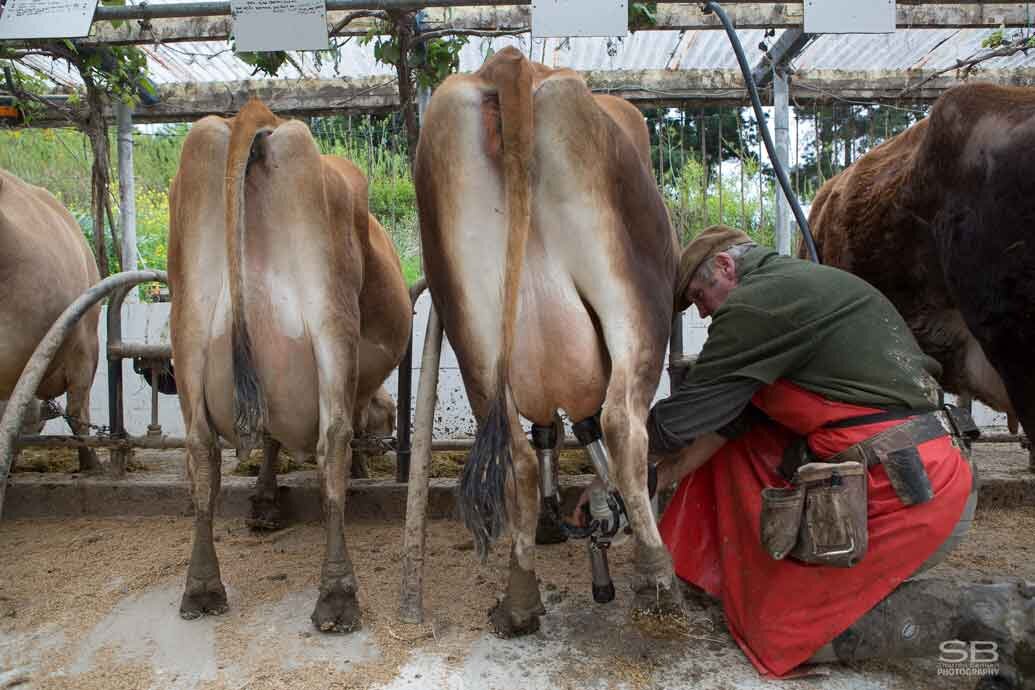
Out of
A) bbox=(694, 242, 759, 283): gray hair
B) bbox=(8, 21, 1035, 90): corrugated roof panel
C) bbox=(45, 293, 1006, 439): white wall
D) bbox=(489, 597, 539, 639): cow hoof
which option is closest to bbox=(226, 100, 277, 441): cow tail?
bbox=(489, 597, 539, 639): cow hoof

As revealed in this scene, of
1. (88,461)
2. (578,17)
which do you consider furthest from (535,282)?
(88,461)

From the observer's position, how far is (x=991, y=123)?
2941 millimetres

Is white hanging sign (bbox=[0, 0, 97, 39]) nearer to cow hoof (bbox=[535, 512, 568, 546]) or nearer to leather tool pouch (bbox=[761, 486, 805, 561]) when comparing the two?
cow hoof (bbox=[535, 512, 568, 546])

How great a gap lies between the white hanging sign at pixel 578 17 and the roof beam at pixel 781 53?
2679 millimetres

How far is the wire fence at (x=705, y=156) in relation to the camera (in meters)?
7.13

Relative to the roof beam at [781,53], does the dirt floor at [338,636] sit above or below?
below

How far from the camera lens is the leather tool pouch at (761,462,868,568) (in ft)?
7.77

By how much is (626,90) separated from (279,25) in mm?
3796

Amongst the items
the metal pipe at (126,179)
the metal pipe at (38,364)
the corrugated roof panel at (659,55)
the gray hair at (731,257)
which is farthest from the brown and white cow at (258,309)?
the metal pipe at (126,179)

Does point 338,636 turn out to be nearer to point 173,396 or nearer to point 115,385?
point 115,385

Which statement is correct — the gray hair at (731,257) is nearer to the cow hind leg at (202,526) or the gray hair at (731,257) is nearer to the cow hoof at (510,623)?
the cow hoof at (510,623)

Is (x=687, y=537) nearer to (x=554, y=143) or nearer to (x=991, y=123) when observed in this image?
(x=554, y=143)

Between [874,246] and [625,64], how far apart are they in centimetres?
369

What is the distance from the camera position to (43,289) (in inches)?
167
